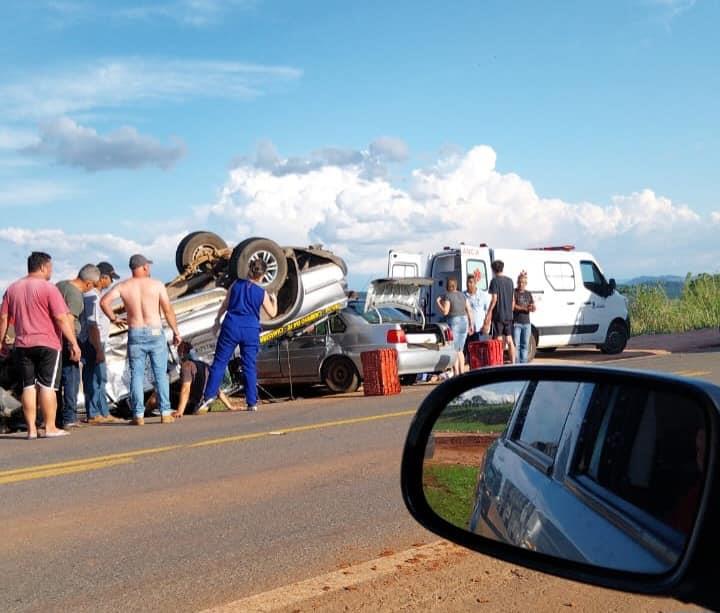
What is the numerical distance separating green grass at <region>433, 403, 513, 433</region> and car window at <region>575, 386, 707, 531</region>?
1.11 feet

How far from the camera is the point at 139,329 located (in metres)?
11.9

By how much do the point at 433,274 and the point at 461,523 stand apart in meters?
18.4

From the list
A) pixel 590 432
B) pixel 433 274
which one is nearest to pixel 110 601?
pixel 590 432

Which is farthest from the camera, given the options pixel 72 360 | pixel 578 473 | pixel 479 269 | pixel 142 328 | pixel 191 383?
pixel 479 269

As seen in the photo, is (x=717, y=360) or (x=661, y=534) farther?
(x=717, y=360)

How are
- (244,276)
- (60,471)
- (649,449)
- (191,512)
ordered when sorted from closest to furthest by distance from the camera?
(649,449) < (191,512) < (60,471) < (244,276)

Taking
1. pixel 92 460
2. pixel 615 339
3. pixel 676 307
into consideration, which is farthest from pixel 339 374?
pixel 676 307

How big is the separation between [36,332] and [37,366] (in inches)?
14.7

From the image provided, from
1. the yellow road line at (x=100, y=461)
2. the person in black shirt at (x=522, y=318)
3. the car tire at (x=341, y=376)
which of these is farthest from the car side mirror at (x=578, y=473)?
the person in black shirt at (x=522, y=318)

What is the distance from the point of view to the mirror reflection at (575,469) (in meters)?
1.82

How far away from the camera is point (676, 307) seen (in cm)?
3453

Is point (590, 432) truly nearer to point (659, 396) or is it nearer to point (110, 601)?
point (659, 396)

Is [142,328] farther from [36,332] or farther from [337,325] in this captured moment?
Result: [337,325]

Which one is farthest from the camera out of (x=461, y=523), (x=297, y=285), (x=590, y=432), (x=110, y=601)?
(x=297, y=285)
